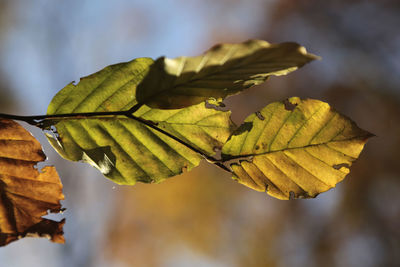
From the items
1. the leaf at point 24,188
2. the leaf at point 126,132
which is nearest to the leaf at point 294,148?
the leaf at point 126,132

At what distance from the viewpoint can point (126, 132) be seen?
494 millimetres

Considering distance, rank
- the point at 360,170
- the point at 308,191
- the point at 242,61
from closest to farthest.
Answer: the point at 242,61 < the point at 308,191 < the point at 360,170

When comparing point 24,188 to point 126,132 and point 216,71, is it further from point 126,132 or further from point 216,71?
point 216,71

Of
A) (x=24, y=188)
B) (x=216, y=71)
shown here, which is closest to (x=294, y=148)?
(x=216, y=71)

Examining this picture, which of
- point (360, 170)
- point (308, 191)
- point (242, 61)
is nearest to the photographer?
point (242, 61)

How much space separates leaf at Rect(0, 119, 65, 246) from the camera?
42cm

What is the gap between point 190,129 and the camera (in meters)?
0.51

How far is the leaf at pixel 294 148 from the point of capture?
483 mm

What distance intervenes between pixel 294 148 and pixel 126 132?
25 cm

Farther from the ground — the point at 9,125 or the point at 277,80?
the point at 9,125

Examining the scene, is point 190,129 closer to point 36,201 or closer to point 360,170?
point 36,201

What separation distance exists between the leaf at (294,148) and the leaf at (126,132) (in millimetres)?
42

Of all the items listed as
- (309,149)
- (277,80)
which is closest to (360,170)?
(277,80)

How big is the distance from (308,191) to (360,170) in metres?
6.67
